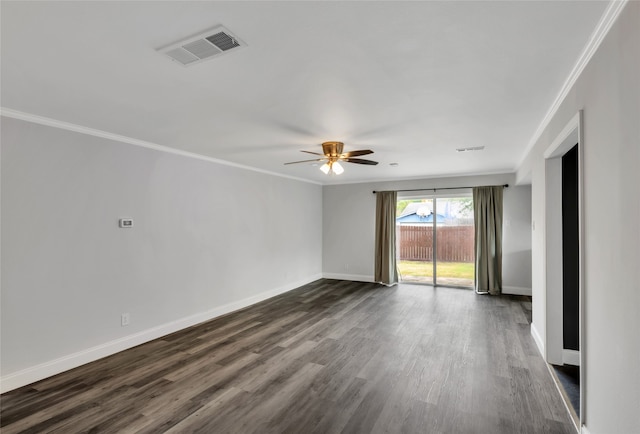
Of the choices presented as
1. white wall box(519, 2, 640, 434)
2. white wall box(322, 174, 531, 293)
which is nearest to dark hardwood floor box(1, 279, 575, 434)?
white wall box(519, 2, 640, 434)

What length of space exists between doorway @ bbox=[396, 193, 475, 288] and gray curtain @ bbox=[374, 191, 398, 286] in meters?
0.27

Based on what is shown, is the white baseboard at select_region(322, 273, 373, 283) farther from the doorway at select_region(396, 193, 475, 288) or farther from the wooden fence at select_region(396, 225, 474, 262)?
the wooden fence at select_region(396, 225, 474, 262)

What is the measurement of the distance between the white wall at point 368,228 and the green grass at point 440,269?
27.7 inches

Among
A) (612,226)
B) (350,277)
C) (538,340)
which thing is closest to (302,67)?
(612,226)

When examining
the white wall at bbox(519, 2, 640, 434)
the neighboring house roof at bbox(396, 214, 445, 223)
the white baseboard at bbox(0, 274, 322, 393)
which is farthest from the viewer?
the neighboring house roof at bbox(396, 214, 445, 223)

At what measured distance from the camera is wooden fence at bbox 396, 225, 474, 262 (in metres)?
6.78

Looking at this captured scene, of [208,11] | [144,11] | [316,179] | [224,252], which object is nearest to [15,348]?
[224,252]

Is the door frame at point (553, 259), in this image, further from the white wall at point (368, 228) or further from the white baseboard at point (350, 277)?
the white baseboard at point (350, 277)

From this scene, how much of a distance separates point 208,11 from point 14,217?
2.82 metres

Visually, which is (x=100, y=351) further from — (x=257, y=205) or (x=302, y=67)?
(x=302, y=67)

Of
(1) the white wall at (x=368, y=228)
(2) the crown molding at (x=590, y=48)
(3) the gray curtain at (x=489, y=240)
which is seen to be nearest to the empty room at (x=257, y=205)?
(2) the crown molding at (x=590, y=48)

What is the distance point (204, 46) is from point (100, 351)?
3.47 metres

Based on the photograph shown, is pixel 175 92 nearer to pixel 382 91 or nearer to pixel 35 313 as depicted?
pixel 382 91

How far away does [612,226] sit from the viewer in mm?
1572
